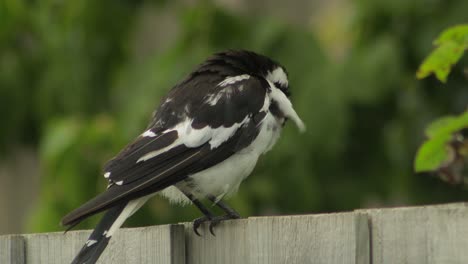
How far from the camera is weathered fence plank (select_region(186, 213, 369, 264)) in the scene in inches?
109

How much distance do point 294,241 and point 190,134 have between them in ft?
3.97

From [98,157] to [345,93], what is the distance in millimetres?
1285

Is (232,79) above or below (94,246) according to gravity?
above

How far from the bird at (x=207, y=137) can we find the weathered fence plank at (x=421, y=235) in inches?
38.4

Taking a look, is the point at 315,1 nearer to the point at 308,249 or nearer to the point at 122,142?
the point at 122,142

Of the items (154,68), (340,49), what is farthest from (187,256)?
(340,49)

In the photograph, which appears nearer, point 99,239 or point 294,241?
point 294,241

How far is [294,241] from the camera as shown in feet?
9.45

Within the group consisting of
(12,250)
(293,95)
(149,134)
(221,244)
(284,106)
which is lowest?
(221,244)

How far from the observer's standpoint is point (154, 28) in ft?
25.1

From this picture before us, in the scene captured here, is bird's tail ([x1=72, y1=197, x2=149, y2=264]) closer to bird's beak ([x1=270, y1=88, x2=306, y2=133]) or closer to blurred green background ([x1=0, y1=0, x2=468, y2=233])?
bird's beak ([x1=270, y1=88, x2=306, y2=133])

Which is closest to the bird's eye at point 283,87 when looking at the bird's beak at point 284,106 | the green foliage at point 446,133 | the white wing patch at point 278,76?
the white wing patch at point 278,76

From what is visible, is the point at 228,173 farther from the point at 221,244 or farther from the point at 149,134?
the point at 221,244

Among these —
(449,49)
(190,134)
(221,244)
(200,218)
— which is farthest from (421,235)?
(190,134)
